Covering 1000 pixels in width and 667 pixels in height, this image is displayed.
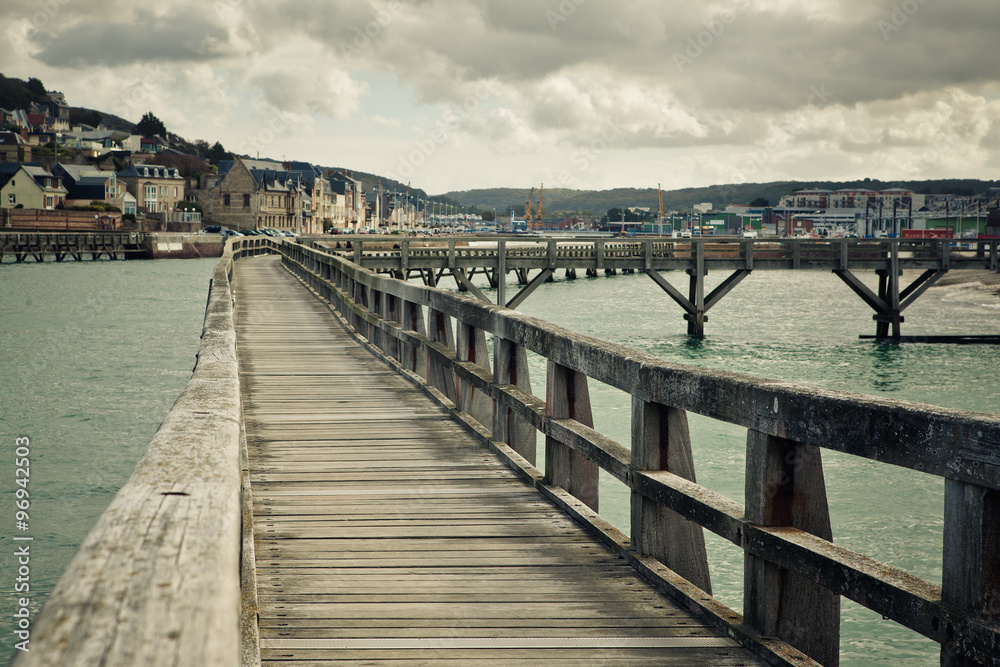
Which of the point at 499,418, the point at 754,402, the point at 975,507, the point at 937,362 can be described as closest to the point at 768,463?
the point at 754,402

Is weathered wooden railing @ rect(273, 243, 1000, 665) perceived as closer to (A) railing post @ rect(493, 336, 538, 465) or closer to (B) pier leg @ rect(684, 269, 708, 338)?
(A) railing post @ rect(493, 336, 538, 465)

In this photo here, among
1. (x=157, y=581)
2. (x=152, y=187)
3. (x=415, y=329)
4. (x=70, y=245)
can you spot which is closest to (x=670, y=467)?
(x=157, y=581)

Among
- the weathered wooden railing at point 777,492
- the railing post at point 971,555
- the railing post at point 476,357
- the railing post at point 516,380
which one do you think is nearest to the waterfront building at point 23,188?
the railing post at point 476,357

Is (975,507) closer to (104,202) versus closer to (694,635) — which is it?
(694,635)

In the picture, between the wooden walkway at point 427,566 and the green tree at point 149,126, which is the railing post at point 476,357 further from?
the green tree at point 149,126

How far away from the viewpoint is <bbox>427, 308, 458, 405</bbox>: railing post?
8.37 meters

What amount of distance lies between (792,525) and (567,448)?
216 cm

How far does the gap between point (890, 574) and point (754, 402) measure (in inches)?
28.4

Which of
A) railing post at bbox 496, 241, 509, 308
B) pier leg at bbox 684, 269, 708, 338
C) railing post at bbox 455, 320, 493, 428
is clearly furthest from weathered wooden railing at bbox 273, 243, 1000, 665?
pier leg at bbox 684, 269, 708, 338

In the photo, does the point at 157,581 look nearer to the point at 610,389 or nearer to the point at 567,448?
the point at 567,448

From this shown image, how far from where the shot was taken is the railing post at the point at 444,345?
8367 mm

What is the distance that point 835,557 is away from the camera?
269 centimetres

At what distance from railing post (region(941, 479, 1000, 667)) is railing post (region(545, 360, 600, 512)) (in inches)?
103

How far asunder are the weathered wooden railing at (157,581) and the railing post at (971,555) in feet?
5.63
